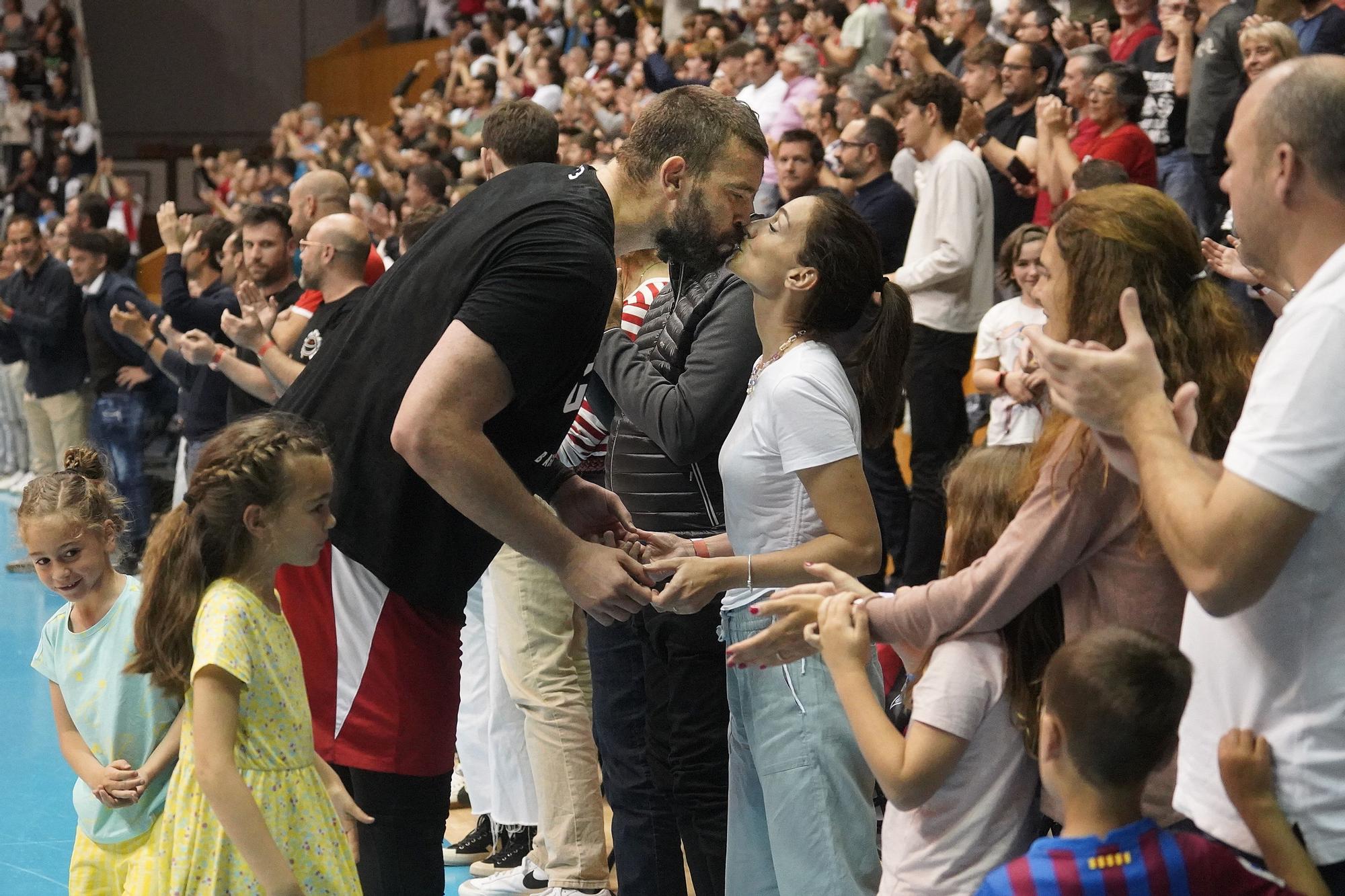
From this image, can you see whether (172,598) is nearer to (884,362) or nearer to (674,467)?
(674,467)

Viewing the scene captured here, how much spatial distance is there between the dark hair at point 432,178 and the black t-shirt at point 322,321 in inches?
83.5

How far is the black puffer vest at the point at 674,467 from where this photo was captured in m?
2.85

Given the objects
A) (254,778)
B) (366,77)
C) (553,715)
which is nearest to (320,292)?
(553,715)

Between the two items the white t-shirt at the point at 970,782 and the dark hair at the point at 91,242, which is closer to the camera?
the white t-shirt at the point at 970,782

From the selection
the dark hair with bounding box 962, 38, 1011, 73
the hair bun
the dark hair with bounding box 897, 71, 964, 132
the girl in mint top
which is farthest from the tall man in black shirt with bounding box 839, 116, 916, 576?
the girl in mint top

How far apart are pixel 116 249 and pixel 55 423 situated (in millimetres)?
1533

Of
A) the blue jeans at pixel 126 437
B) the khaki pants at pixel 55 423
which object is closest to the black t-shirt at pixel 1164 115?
the blue jeans at pixel 126 437

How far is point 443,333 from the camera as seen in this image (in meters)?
2.25

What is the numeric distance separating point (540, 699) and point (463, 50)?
1205cm

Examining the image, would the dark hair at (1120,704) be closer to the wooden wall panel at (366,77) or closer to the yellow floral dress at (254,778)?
the yellow floral dress at (254,778)

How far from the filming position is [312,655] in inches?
98.4

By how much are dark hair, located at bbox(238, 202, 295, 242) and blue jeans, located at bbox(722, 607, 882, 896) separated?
3.24 metres

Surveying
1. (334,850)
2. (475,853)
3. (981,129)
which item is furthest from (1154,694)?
(981,129)

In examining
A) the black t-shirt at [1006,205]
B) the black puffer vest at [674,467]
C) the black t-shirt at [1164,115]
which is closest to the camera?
the black puffer vest at [674,467]
